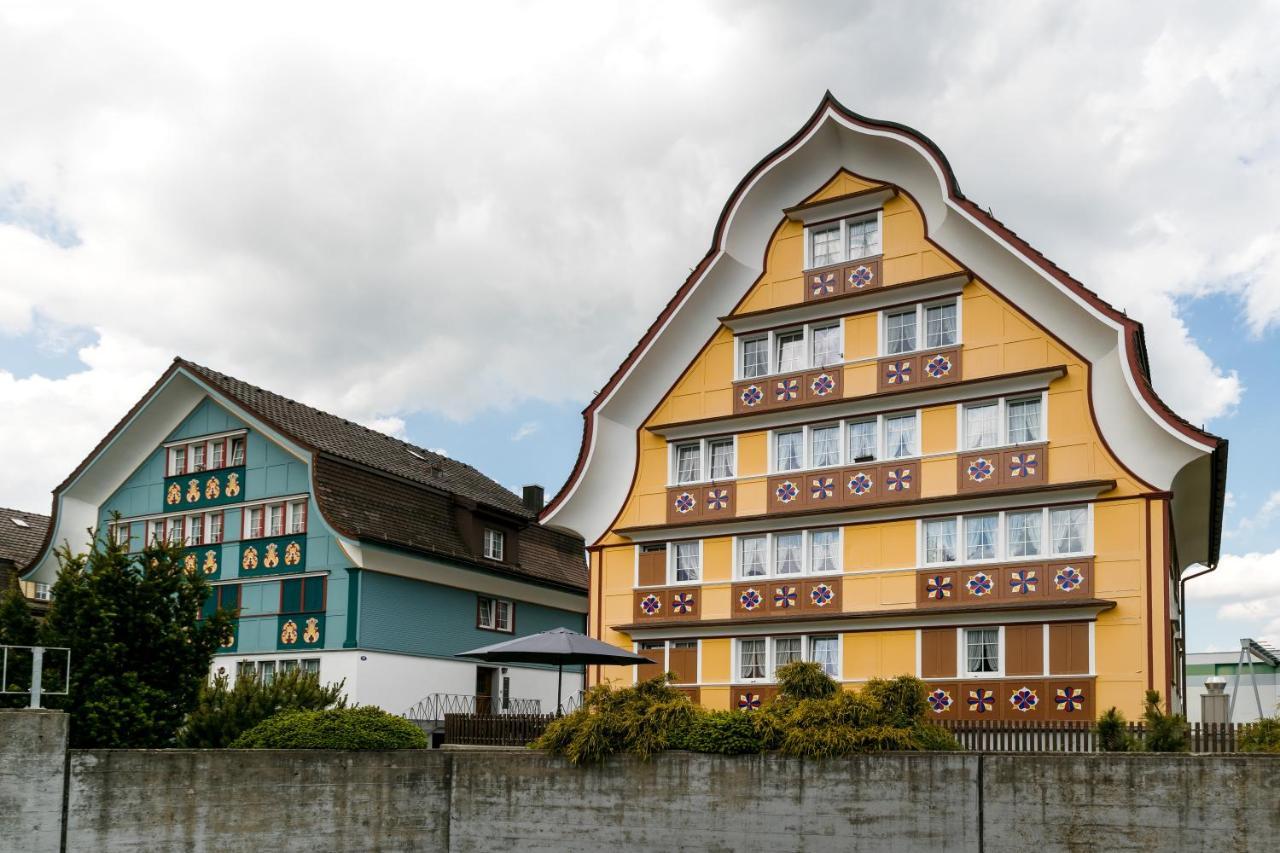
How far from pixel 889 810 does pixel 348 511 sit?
68.9 feet

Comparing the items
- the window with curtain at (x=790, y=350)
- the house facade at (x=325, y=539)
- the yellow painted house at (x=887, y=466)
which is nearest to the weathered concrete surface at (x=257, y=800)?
the yellow painted house at (x=887, y=466)

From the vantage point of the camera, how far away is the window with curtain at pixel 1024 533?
26.9 m

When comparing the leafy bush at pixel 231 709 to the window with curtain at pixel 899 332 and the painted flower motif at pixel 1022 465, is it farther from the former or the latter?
the painted flower motif at pixel 1022 465

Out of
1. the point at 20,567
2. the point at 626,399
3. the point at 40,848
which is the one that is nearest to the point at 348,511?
the point at 626,399

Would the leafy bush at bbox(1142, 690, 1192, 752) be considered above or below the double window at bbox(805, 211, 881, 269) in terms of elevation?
below

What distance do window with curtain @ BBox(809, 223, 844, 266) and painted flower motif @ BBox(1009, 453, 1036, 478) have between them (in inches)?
233

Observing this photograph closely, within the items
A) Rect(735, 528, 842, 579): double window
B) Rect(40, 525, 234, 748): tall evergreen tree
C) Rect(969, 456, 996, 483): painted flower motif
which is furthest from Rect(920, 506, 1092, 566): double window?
Rect(40, 525, 234, 748): tall evergreen tree

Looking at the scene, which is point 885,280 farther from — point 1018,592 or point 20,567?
point 20,567

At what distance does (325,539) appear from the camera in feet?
123

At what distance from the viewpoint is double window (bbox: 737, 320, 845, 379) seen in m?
30.1

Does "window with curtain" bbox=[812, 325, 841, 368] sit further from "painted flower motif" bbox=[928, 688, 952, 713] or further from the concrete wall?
the concrete wall

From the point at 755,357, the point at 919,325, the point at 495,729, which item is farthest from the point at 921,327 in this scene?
the point at 495,729

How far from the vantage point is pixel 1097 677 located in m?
25.6

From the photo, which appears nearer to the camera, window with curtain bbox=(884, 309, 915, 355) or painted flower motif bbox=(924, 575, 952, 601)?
painted flower motif bbox=(924, 575, 952, 601)
